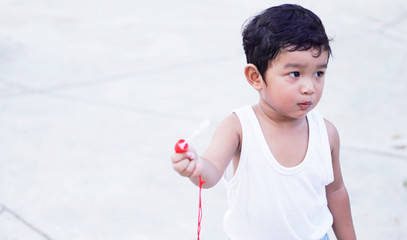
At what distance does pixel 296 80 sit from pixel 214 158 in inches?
13.6

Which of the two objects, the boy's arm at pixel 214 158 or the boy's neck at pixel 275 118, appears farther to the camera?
the boy's neck at pixel 275 118

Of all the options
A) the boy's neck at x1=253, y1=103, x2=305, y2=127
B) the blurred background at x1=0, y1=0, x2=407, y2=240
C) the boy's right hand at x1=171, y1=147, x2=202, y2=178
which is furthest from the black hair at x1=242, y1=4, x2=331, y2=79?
the blurred background at x1=0, y1=0, x2=407, y2=240

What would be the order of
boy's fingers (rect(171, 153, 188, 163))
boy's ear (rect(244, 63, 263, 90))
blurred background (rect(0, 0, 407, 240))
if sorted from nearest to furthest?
boy's fingers (rect(171, 153, 188, 163)) < boy's ear (rect(244, 63, 263, 90)) < blurred background (rect(0, 0, 407, 240))

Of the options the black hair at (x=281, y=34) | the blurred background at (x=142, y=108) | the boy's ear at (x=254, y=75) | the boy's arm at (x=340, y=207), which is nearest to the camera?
the black hair at (x=281, y=34)

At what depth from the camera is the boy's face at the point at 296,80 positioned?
180cm

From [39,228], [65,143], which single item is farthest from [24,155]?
[39,228]

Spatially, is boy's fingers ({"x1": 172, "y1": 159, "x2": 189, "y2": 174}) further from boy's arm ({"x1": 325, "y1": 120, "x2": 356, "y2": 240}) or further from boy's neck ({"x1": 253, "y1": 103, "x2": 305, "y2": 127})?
boy's arm ({"x1": 325, "y1": 120, "x2": 356, "y2": 240})

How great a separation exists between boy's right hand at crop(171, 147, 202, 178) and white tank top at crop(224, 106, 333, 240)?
0.29 m

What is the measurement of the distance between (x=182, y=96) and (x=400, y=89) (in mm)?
1751

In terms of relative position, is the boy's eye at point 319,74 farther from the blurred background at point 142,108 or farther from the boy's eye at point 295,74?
the blurred background at point 142,108

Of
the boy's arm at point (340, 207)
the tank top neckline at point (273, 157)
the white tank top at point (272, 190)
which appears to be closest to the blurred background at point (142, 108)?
the boy's arm at point (340, 207)

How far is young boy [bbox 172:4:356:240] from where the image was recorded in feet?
5.92

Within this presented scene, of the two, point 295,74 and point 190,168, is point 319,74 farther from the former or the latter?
point 190,168

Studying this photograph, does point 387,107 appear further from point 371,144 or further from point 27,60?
point 27,60
